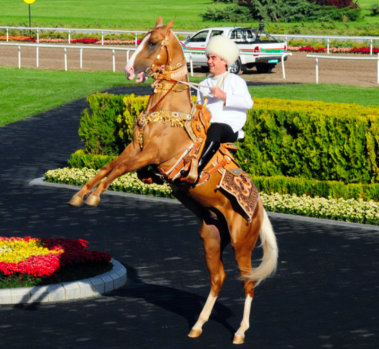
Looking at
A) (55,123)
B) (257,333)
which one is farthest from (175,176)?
(55,123)

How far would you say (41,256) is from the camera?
8.57 m

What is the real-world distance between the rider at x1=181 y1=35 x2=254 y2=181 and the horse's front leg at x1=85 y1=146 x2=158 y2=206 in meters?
0.52

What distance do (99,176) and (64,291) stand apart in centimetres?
251

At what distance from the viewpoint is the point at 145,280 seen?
350 inches

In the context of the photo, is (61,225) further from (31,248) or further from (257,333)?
(257,333)

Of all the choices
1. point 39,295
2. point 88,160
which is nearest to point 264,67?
point 88,160

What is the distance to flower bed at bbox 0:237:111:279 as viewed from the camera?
830 centimetres

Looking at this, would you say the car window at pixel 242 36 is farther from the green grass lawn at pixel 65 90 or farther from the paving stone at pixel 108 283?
the paving stone at pixel 108 283

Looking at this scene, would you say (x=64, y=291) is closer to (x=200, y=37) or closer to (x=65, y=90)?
(x=65, y=90)

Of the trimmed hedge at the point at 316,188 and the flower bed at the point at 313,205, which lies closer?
the flower bed at the point at 313,205

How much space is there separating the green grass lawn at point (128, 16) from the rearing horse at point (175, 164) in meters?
42.9

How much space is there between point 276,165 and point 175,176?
8.25 meters

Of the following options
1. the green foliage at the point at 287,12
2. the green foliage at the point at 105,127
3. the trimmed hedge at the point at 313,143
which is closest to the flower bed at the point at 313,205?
the trimmed hedge at the point at 313,143

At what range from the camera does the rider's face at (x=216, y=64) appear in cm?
671
